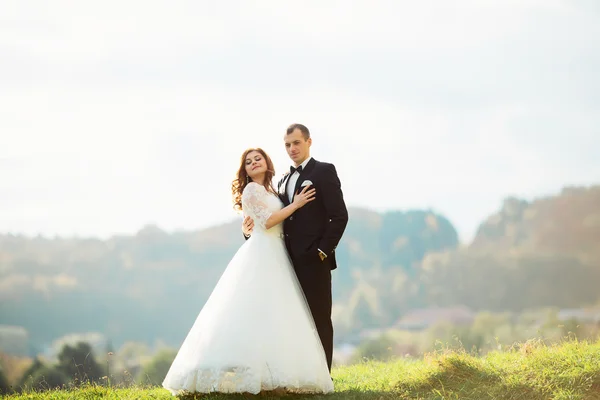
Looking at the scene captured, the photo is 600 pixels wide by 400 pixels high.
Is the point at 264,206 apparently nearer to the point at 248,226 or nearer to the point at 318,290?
the point at 248,226

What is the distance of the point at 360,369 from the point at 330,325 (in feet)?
8.73

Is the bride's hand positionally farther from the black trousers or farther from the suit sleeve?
the black trousers

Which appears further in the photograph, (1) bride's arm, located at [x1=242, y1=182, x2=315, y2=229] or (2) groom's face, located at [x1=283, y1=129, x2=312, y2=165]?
(2) groom's face, located at [x1=283, y1=129, x2=312, y2=165]

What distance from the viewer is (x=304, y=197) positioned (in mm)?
7363

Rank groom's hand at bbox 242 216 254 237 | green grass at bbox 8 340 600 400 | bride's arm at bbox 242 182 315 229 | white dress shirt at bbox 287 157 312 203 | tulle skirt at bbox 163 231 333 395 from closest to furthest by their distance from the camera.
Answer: tulle skirt at bbox 163 231 333 395
green grass at bbox 8 340 600 400
bride's arm at bbox 242 182 315 229
groom's hand at bbox 242 216 254 237
white dress shirt at bbox 287 157 312 203

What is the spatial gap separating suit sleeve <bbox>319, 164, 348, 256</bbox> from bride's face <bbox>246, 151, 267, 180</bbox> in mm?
717

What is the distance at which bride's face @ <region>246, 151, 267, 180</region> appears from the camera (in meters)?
7.61

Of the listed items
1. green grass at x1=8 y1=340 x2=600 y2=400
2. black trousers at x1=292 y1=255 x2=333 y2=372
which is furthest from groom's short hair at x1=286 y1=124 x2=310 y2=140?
green grass at x1=8 y1=340 x2=600 y2=400

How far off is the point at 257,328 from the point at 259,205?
4.48ft

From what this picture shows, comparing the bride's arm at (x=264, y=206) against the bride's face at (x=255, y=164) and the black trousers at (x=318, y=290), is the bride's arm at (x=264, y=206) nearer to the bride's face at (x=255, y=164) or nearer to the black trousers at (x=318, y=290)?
the bride's face at (x=255, y=164)

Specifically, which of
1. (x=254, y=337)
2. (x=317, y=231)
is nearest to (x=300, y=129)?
(x=317, y=231)

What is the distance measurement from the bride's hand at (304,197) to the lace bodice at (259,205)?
0.82 ft

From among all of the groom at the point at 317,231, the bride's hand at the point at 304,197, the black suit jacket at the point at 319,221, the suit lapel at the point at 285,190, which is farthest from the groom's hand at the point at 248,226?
the bride's hand at the point at 304,197

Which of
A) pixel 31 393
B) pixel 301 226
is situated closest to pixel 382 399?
pixel 301 226
